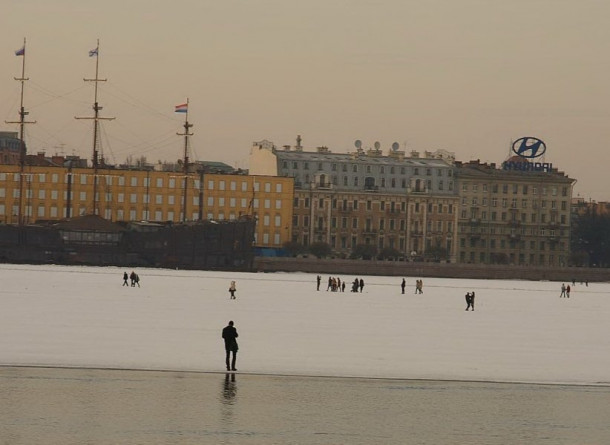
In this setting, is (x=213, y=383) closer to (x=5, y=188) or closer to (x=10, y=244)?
(x=10, y=244)

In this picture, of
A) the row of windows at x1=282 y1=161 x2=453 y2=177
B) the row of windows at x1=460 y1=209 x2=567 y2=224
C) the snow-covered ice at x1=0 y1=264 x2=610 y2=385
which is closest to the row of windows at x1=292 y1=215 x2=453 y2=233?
the row of windows at x1=460 y1=209 x2=567 y2=224

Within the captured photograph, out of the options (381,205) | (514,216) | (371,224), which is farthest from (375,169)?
(514,216)

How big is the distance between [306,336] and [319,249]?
8795 centimetres

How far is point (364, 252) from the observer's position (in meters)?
123

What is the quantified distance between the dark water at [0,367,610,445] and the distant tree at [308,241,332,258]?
95645mm

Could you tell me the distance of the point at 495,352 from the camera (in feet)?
95.5

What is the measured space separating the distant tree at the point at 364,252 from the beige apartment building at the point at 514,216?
38.1 ft

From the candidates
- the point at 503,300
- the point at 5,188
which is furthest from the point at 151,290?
the point at 5,188

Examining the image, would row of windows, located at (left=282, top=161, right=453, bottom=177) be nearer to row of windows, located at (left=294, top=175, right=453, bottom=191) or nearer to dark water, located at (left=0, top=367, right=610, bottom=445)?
row of windows, located at (left=294, top=175, right=453, bottom=191)

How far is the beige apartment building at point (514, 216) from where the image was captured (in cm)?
13162

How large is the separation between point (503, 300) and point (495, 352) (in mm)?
30481

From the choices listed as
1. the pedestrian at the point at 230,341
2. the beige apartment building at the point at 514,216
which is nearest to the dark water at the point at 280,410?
the pedestrian at the point at 230,341

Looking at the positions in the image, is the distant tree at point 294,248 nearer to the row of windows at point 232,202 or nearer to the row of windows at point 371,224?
the row of windows at point 232,202

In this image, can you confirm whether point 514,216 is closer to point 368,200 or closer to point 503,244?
point 503,244
